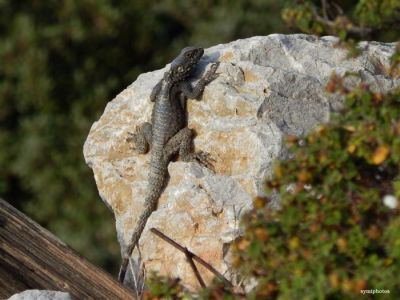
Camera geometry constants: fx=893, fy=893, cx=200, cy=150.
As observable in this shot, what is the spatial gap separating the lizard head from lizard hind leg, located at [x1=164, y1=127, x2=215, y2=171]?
60 centimetres

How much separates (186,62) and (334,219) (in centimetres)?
314

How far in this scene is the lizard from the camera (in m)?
5.68

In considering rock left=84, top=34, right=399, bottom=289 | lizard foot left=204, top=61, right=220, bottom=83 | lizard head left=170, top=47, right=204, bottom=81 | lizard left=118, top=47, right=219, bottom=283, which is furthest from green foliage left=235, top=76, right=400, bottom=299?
lizard head left=170, top=47, right=204, bottom=81

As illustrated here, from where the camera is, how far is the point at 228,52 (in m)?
6.02

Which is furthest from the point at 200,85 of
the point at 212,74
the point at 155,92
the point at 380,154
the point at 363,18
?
the point at 380,154

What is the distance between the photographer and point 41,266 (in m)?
5.08

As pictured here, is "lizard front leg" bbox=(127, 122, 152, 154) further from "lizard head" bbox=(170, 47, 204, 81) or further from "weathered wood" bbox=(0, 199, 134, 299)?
"weathered wood" bbox=(0, 199, 134, 299)

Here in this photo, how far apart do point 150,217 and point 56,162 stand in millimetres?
5471

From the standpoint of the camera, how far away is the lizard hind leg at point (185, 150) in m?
5.56

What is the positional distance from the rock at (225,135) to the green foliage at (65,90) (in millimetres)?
4562

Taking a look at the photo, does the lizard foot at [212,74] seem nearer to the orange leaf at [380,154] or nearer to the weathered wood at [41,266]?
the weathered wood at [41,266]

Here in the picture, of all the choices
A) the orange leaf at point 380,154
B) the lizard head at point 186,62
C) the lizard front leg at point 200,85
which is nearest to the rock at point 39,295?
the lizard front leg at point 200,85

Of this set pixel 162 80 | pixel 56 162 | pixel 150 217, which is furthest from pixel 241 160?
pixel 56 162

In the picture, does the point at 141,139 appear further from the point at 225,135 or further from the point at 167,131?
the point at 225,135
